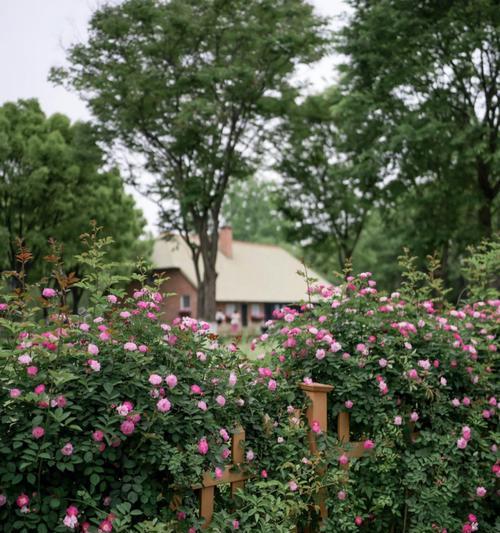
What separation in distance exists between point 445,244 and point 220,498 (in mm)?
18780

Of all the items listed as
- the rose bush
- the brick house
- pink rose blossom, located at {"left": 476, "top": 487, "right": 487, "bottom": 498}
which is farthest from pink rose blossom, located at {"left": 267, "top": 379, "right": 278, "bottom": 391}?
the brick house

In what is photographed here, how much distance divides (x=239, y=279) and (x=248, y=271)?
173 centimetres

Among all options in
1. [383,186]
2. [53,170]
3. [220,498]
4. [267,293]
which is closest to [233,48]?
[383,186]

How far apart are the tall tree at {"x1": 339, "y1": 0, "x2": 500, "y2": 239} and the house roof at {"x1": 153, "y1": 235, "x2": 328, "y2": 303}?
22133 mm

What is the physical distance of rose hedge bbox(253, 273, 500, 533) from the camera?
396 centimetres

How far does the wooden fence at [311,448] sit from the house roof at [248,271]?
36.0m

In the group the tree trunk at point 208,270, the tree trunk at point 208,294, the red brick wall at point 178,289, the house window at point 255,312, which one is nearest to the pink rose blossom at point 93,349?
the tree trunk at point 208,270

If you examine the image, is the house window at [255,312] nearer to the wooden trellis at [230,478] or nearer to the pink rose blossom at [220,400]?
the wooden trellis at [230,478]

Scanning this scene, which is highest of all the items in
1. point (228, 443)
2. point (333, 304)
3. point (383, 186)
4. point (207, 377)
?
point (383, 186)

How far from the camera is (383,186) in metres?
20.3

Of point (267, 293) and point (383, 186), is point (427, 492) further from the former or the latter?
point (267, 293)

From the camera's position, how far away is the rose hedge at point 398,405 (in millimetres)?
3955

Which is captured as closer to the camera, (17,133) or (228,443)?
(228,443)

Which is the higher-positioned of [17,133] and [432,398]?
[17,133]
